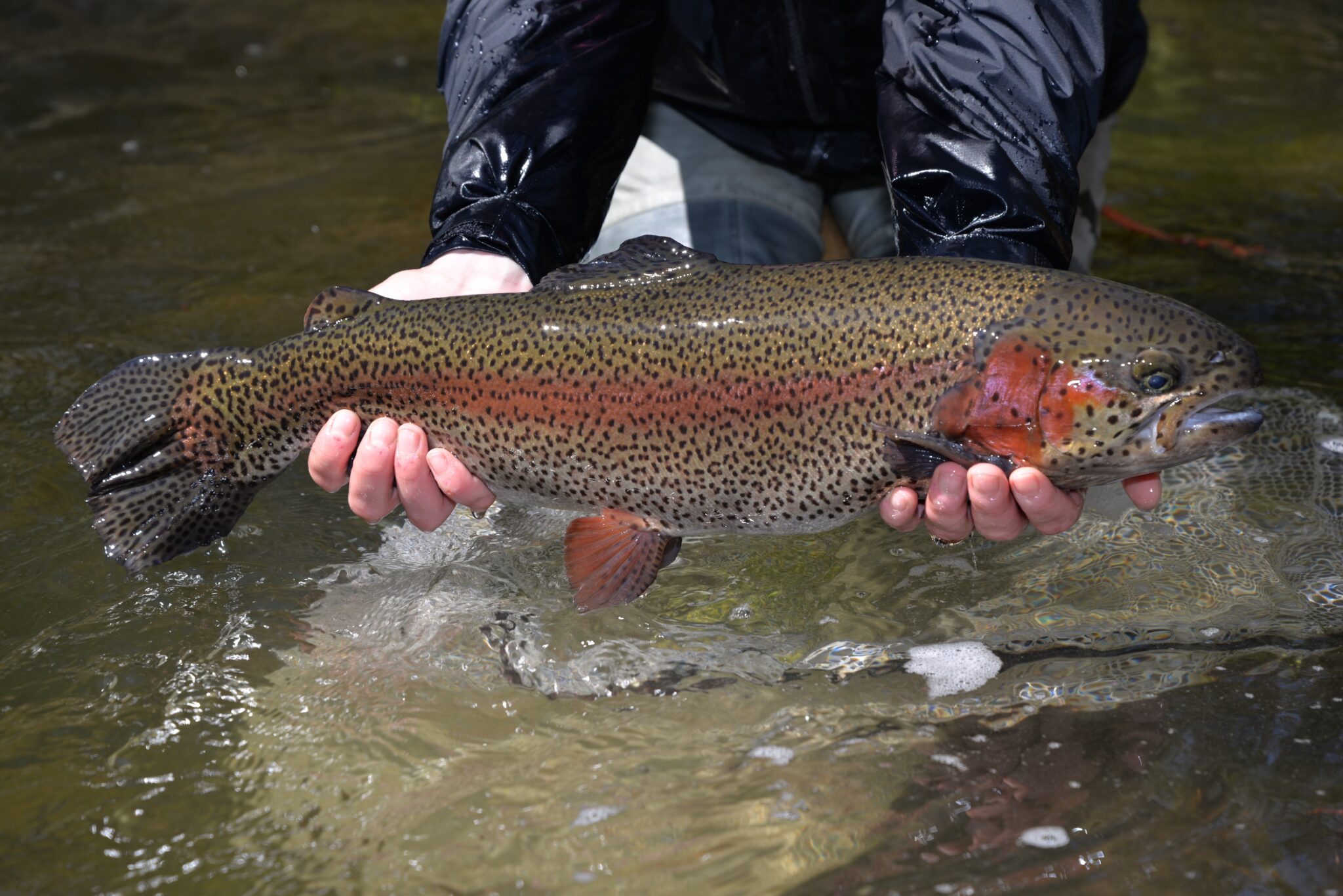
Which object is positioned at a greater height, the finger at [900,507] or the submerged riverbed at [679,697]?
the finger at [900,507]

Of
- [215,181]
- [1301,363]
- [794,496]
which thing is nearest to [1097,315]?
[794,496]

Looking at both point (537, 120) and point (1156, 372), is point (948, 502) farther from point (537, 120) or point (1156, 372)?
point (537, 120)

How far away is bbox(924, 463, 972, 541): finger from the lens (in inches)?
119

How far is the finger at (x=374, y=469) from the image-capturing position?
3.34m

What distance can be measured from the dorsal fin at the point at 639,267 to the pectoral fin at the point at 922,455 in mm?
704

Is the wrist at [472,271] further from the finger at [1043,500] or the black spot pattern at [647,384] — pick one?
the finger at [1043,500]

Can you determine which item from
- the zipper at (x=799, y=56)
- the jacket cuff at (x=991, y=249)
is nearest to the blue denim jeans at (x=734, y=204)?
the zipper at (x=799, y=56)

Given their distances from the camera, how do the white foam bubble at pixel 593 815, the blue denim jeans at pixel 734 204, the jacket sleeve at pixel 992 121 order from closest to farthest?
1. the white foam bubble at pixel 593 815
2. the jacket sleeve at pixel 992 121
3. the blue denim jeans at pixel 734 204

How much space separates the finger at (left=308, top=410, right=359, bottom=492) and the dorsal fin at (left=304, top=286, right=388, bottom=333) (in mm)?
273

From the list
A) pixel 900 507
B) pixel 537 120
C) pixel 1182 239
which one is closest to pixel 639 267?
pixel 900 507

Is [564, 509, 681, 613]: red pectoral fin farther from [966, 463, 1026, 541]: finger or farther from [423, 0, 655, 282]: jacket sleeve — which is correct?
[423, 0, 655, 282]: jacket sleeve

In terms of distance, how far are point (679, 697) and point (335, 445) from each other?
3.83 feet

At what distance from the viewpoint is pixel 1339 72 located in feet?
32.4

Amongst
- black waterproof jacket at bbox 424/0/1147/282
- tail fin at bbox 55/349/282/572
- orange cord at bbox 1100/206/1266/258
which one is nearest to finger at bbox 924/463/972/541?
black waterproof jacket at bbox 424/0/1147/282
